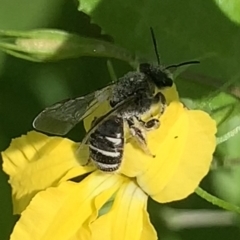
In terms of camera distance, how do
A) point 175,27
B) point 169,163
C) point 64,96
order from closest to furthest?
1. point 169,163
2. point 175,27
3. point 64,96

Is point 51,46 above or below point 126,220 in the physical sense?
above

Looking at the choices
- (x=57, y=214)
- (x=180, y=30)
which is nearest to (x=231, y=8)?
(x=180, y=30)

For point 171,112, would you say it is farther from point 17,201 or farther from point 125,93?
point 17,201

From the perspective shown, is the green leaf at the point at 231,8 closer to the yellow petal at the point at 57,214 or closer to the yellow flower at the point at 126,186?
the yellow flower at the point at 126,186

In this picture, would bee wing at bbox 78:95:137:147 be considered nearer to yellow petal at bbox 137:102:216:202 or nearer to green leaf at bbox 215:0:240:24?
yellow petal at bbox 137:102:216:202

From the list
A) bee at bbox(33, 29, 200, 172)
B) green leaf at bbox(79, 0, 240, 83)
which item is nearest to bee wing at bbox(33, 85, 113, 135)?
bee at bbox(33, 29, 200, 172)

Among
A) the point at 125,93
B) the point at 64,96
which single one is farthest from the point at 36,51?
the point at 64,96

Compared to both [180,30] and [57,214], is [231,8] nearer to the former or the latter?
[180,30]
